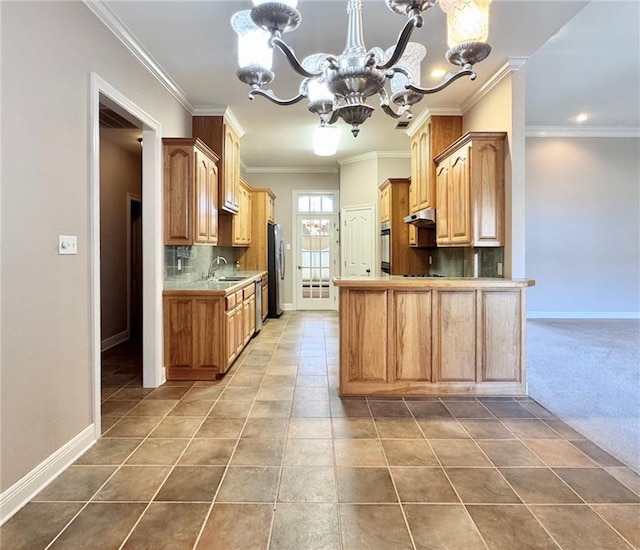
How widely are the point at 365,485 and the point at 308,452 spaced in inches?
17.4

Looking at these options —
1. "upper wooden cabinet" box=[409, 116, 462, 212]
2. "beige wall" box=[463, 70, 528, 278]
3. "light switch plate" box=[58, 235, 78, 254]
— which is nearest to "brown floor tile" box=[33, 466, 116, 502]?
"light switch plate" box=[58, 235, 78, 254]

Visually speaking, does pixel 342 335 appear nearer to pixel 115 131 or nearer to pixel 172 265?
pixel 172 265

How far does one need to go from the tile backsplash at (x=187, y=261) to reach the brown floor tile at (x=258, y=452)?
1.96 metres

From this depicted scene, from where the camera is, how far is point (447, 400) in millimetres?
3102

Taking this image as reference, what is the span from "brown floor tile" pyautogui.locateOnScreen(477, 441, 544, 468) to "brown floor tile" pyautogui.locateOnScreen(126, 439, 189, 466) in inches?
70.9

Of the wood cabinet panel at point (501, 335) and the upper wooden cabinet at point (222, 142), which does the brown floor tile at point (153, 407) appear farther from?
the wood cabinet panel at point (501, 335)

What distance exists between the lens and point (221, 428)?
256 cm

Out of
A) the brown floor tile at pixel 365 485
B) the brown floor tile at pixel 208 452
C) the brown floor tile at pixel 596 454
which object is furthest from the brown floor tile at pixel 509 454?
the brown floor tile at pixel 208 452

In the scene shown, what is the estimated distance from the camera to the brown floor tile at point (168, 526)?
153 centimetres

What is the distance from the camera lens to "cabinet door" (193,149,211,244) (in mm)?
3650

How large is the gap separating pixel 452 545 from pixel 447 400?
5.44ft

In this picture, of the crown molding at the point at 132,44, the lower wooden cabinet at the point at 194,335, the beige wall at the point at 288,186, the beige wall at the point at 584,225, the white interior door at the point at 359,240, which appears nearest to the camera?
the crown molding at the point at 132,44

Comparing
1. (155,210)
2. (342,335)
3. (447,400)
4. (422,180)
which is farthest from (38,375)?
(422,180)

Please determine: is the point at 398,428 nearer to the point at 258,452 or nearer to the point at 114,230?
the point at 258,452
